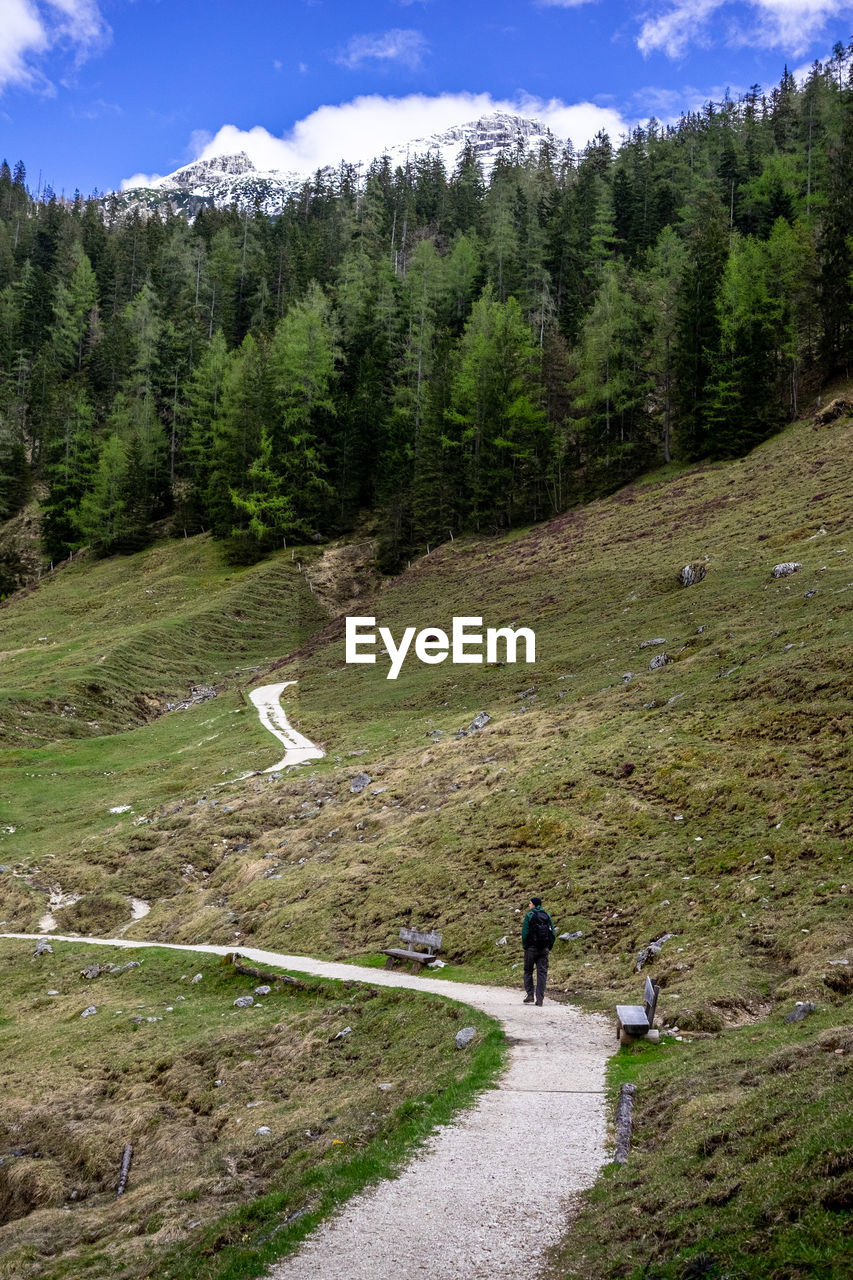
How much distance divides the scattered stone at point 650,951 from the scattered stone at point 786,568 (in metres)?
25.3

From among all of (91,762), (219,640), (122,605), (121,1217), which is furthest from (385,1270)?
(122,605)

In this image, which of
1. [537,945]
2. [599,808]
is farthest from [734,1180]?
[599,808]

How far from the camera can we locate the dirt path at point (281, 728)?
Result: 139 feet

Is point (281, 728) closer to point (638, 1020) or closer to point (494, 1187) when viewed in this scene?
point (638, 1020)

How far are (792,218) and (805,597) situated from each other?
279 feet

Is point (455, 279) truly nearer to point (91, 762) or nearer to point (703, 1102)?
point (91, 762)

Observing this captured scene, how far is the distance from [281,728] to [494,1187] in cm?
4174

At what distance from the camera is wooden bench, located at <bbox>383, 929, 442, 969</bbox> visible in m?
20.0

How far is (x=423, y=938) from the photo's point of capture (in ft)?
69.1

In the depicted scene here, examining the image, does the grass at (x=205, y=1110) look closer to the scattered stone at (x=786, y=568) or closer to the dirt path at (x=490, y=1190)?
the dirt path at (x=490, y=1190)

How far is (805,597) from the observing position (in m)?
34.0

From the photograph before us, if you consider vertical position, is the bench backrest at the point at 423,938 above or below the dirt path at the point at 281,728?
below

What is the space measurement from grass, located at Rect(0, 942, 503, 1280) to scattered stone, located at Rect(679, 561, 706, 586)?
3275 cm

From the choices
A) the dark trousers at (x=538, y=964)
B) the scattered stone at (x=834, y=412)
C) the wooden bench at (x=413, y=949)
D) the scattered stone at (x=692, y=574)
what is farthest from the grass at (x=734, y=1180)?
the scattered stone at (x=834, y=412)
